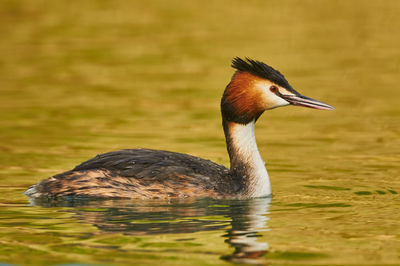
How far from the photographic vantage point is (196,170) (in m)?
9.97

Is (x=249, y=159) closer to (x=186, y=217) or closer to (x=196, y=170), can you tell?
(x=196, y=170)

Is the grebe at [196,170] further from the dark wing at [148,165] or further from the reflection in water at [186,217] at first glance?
the reflection in water at [186,217]

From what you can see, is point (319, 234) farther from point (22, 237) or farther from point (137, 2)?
point (137, 2)

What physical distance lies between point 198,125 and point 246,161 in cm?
448

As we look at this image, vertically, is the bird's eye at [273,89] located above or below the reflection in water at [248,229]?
above

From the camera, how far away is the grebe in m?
9.80

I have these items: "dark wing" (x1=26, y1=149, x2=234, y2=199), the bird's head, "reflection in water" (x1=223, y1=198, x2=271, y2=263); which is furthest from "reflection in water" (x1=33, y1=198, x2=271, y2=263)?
the bird's head

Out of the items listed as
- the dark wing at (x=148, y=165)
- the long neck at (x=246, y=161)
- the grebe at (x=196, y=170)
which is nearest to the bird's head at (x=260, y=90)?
the grebe at (x=196, y=170)

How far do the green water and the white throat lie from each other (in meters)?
0.18

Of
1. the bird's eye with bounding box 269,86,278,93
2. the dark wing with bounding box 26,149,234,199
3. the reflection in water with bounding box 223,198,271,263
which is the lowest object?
the reflection in water with bounding box 223,198,271,263

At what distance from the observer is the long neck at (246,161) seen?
10.1 m

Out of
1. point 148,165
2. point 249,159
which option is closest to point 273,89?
point 249,159

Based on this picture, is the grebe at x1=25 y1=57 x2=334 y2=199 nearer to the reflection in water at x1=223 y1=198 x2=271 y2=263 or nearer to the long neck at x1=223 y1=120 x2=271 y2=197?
the long neck at x1=223 y1=120 x2=271 y2=197

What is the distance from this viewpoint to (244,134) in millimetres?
10180
